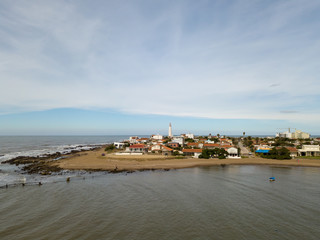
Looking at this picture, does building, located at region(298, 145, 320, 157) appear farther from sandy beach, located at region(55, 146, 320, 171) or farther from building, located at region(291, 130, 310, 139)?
building, located at region(291, 130, 310, 139)

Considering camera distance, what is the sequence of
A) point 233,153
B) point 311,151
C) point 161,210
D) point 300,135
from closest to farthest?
point 161,210 < point 233,153 < point 311,151 < point 300,135

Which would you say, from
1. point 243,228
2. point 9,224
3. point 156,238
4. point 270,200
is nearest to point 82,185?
point 9,224

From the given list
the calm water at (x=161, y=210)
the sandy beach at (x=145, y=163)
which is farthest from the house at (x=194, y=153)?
the calm water at (x=161, y=210)

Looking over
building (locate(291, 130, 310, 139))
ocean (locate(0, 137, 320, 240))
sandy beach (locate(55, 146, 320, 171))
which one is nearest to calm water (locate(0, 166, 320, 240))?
ocean (locate(0, 137, 320, 240))

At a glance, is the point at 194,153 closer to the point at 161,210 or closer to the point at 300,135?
the point at 161,210

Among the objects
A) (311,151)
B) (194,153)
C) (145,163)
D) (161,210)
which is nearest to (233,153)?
(194,153)

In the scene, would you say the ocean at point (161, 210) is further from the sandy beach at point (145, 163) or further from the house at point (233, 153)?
the house at point (233, 153)

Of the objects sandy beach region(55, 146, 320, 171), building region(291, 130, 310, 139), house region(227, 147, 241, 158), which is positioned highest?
building region(291, 130, 310, 139)

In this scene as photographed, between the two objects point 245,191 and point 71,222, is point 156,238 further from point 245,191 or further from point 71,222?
point 245,191
